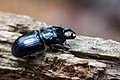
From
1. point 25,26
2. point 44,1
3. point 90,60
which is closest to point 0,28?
point 25,26

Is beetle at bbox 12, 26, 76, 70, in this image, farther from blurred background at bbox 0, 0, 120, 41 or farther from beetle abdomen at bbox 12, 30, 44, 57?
blurred background at bbox 0, 0, 120, 41

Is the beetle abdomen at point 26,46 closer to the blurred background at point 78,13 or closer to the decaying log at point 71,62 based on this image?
the decaying log at point 71,62

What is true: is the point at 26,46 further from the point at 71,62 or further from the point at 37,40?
the point at 71,62

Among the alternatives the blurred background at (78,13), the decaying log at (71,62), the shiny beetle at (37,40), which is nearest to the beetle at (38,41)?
the shiny beetle at (37,40)

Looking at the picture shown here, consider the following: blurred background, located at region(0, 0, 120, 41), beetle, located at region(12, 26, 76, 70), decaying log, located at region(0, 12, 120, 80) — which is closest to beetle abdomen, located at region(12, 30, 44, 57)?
beetle, located at region(12, 26, 76, 70)

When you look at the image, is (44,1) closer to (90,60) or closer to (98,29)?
(98,29)

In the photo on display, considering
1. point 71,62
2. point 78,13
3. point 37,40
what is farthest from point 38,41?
point 78,13
